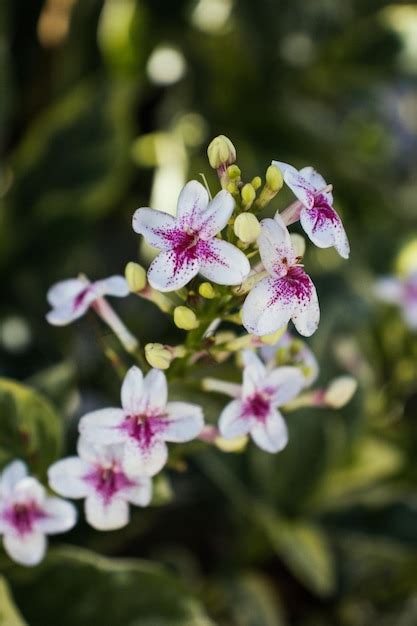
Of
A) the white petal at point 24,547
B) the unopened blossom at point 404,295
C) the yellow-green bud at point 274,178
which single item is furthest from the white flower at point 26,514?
the unopened blossom at point 404,295

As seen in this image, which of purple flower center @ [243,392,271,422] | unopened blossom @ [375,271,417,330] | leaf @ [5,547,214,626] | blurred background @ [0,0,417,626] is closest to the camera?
purple flower center @ [243,392,271,422]

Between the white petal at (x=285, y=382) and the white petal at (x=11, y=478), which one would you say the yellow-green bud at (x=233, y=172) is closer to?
the white petal at (x=285, y=382)

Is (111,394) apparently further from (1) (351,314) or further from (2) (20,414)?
(2) (20,414)

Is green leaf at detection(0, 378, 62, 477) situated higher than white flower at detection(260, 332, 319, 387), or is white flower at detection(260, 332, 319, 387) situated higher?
green leaf at detection(0, 378, 62, 477)

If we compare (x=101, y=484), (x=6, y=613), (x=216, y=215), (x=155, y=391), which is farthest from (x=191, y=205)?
(x=6, y=613)

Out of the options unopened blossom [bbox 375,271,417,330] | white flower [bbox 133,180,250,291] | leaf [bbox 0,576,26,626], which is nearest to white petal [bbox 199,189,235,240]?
white flower [bbox 133,180,250,291]

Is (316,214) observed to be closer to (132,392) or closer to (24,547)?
(132,392)

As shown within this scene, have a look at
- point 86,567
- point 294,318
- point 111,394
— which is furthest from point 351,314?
point 294,318

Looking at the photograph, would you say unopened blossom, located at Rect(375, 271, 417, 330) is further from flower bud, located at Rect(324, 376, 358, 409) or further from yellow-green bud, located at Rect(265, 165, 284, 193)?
yellow-green bud, located at Rect(265, 165, 284, 193)
